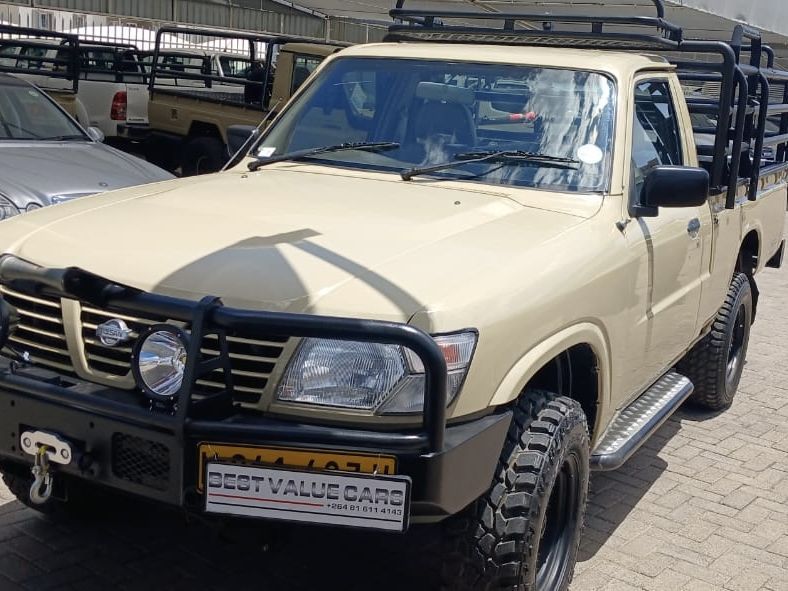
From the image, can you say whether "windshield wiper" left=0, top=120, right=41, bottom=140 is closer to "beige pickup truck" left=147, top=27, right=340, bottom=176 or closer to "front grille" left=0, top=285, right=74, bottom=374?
"beige pickup truck" left=147, top=27, right=340, bottom=176

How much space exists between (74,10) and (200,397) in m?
24.5

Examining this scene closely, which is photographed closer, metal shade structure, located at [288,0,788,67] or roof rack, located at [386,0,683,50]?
roof rack, located at [386,0,683,50]

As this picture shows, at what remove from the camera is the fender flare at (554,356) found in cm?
296

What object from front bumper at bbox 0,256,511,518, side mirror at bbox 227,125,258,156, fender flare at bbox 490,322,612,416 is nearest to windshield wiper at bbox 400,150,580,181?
fender flare at bbox 490,322,612,416

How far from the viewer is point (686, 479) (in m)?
5.00

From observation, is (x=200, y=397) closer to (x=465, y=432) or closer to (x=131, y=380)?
(x=131, y=380)

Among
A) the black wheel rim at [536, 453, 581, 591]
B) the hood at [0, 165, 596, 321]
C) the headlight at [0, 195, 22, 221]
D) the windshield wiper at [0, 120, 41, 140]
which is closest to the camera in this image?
the hood at [0, 165, 596, 321]

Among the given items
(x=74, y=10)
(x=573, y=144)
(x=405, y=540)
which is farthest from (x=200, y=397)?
(x=74, y=10)

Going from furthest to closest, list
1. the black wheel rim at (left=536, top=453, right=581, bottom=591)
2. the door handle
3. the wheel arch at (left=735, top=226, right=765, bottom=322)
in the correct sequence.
Result: 1. the wheel arch at (left=735, top=226, right=765, bottom=322)
2. the door handle
3. the black wheel rim at (left=536, top=453, right=581, bottom=591)

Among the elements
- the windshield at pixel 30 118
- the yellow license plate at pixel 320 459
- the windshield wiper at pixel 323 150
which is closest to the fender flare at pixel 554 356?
the yellow license plate at pixel 320 459

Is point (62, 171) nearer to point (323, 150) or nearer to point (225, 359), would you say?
point (323, 150)

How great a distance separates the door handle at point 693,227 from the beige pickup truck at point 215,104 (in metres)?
7.13

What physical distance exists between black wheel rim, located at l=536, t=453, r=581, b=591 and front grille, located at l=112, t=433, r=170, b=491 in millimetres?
1339

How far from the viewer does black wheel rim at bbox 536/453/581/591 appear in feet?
11.3
